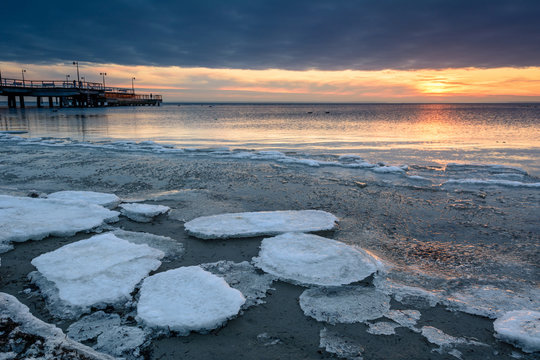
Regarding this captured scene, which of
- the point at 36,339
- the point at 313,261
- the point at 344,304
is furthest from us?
the point at 313,261

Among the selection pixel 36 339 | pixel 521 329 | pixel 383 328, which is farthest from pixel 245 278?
pixel 521 329

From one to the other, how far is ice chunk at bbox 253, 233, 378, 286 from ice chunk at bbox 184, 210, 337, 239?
0.35 meters

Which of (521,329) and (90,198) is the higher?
(90,198)

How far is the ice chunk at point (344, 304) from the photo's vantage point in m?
2.71

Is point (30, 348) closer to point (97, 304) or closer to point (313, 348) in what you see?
point (97, 304)

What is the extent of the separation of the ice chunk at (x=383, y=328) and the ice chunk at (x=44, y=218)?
3787 millimetres

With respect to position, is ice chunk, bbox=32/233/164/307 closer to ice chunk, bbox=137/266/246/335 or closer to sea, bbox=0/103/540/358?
ice chunk, bbox=137/266/246/335

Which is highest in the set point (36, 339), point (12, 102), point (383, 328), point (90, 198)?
point (12, 102)

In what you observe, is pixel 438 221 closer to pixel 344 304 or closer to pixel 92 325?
pixel 344 304

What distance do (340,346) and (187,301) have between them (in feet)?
4.20

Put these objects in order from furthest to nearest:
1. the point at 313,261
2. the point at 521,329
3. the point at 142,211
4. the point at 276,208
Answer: the point at 276,208, the point at 142,211, the point at 313,261, the point at 521,329

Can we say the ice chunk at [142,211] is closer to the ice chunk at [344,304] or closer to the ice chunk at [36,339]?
the ice chunk at [36,339]

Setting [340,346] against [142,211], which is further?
[142,211]

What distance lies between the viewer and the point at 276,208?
226 inches
